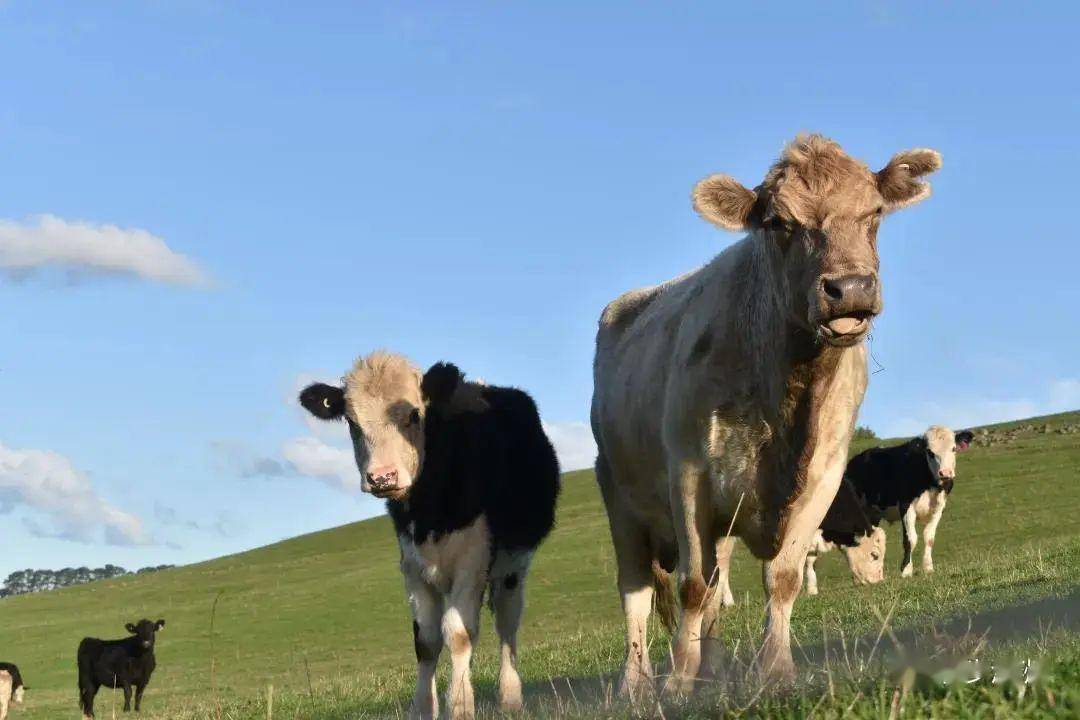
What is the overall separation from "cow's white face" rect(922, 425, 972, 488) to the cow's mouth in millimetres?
22267

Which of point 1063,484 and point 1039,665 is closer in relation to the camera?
point 1039,665

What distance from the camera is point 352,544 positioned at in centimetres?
7319

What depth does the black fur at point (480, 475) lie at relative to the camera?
32.3 ft

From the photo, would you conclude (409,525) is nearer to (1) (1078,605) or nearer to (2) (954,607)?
(1) (1078,605)

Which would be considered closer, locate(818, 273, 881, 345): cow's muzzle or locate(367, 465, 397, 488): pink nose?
locate(818, 273, 881, 345): cow's muzzle

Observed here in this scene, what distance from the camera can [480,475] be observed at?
32.9 ft

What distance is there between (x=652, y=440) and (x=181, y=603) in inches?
2006

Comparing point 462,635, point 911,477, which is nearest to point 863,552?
point 911,477

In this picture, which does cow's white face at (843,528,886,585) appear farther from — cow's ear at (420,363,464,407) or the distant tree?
the distant tree

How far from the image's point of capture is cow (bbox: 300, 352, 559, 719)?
9.57 m

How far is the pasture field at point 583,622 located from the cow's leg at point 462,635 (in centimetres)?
61

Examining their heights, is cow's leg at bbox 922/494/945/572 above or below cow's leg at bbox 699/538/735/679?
above

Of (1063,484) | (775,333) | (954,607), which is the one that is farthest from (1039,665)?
(1063,484)

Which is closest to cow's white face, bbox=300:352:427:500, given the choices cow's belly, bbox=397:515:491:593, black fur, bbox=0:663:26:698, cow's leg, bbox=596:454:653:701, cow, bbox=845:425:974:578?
cow's belly, bbox=397:515:491:593
